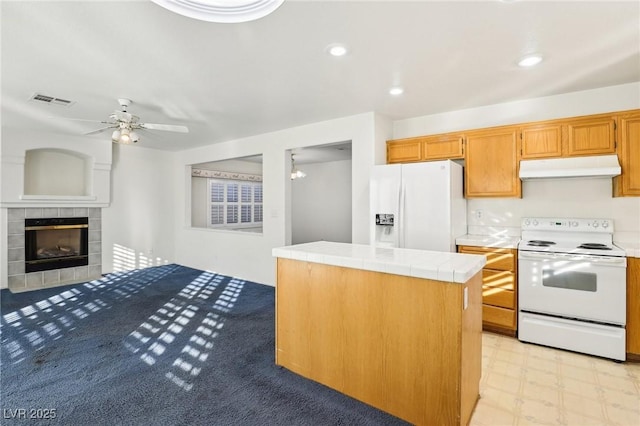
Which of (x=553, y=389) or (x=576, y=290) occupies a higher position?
(x=576, y=290)

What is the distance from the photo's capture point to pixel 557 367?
8.84 feet

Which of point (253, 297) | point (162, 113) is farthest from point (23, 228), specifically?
point (253, 297)

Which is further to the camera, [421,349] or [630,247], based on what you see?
[630,247]

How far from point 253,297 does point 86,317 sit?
1966 mm

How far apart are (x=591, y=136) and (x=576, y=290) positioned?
1.45m

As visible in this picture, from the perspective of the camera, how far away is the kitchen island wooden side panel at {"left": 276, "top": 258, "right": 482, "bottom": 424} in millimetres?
1827

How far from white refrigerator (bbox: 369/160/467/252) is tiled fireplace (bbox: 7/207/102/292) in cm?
511

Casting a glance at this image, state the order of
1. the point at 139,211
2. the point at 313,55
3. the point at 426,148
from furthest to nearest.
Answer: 1. the point at 139,211
2. the point at 426,148
3. the point at 313,55

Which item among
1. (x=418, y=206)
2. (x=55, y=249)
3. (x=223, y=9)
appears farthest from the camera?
(x=55, y=249)

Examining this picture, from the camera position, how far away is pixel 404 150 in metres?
4.14

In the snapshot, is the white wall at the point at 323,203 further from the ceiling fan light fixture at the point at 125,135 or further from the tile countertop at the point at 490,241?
the ceiling fan light fixture at the point at 125,135

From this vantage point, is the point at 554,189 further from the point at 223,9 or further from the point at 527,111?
the point at 223,9

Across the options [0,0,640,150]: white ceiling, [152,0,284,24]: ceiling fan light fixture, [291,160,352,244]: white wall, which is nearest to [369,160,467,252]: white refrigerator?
[0,0,640,150]: white ceiling

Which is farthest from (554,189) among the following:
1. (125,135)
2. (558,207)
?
(125,135)
